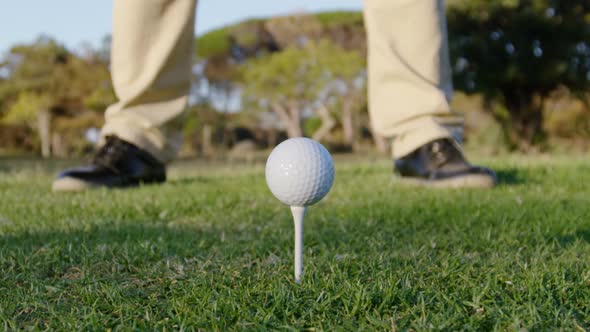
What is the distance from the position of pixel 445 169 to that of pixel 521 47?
11201 millimetres

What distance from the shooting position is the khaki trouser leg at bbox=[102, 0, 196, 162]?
2.96m

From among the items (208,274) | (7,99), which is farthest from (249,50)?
(208,274)

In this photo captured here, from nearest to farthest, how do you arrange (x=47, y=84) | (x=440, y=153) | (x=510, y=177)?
(x=440, y=153), (x=510, y=177), (x=47, y=84)

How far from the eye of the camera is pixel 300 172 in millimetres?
1163

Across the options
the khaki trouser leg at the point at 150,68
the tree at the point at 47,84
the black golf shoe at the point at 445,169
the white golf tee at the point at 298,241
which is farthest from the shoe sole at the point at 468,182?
the tree at the point at 47,84

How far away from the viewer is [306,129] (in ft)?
91.3

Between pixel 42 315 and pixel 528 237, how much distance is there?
4.69ft

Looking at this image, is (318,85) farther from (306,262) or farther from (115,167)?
(306,262)

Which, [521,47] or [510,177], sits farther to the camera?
[521,47]

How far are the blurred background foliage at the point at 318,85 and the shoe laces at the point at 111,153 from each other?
7.98 metres

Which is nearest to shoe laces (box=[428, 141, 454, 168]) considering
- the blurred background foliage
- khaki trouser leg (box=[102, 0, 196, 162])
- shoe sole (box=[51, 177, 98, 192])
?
khaki trouser leg (box=[102, 0, 196, 162])

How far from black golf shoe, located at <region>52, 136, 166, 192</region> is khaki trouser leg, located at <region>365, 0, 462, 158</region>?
4.77ft

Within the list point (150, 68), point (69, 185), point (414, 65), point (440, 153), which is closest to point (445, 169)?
point (440, 153)

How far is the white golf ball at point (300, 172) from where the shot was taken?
1.16m
